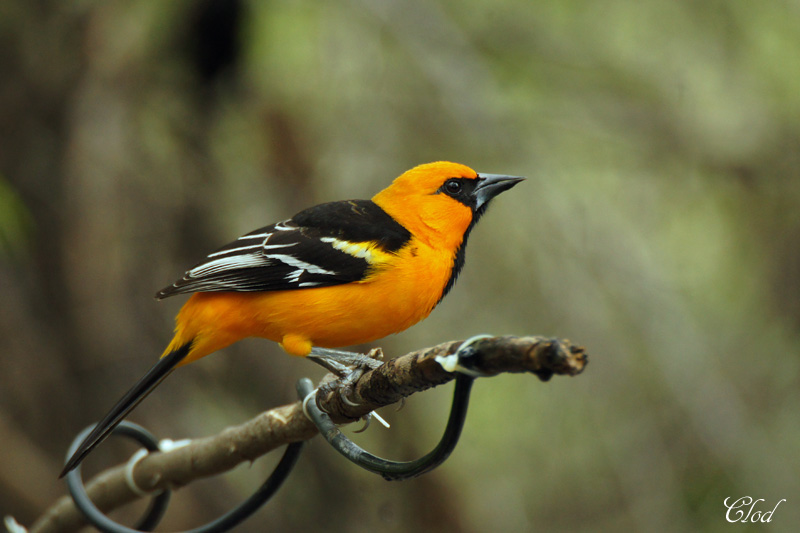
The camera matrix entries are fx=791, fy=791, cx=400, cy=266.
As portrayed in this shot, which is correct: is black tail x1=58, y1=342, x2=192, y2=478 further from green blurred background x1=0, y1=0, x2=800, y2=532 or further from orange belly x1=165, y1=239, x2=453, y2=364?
green blurred background x1=0, y1=0, x2=800, y2=532

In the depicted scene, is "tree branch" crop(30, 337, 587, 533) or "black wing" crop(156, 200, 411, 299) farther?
"black wing" crop(156, 200, 411, 299)

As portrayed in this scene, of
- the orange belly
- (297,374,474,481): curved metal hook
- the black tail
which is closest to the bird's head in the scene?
the orange belly

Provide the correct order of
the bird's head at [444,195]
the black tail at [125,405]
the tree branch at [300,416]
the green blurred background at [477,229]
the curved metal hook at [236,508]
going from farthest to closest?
the green blurred background at [477,229], the bird's head at [444,195], the curved metal hook at [236,508], the black tail at [125,405], the tree branch at [300,416]

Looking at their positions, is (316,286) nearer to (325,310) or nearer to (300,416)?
(325,310)

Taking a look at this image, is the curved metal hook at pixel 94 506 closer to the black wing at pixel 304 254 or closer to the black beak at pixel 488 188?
the black wing at pixel 304 254

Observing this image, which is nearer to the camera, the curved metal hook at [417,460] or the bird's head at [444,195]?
the curved metal hook at [417,460]

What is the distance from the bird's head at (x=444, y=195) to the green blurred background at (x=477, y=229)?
62.6 inches

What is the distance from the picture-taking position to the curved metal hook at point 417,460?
1.69 meters

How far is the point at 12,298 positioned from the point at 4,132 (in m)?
1.09

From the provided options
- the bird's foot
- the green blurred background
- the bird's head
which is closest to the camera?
the bird's foot

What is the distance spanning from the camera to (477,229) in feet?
18.7

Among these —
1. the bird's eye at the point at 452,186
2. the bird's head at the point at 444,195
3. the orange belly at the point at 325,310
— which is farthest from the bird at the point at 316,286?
the bird's eye at the point at 452,186

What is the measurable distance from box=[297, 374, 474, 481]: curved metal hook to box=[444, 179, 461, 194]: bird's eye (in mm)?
1325

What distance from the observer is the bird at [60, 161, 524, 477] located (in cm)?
294
